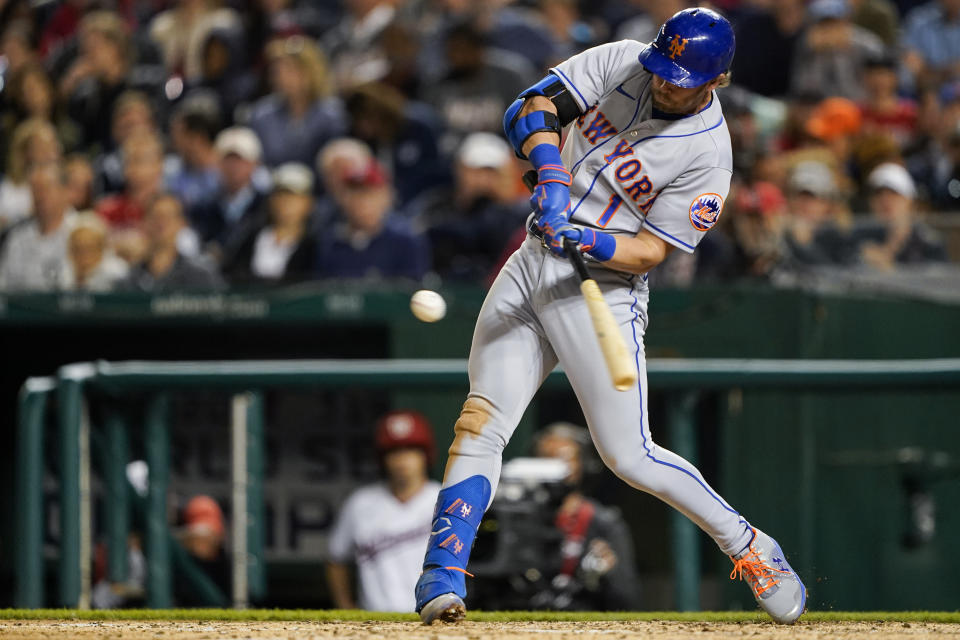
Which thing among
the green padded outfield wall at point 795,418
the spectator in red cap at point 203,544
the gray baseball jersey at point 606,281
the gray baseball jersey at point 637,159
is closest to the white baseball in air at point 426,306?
the gray baseball jersey at point 606,281

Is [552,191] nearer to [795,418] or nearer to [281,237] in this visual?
[795,418]

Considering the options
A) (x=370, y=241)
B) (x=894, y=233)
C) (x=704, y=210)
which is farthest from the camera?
(x=370, y=241)

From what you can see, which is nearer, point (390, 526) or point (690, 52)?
point (690, 52)

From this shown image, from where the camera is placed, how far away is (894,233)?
6984 mm

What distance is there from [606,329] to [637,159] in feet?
1.68

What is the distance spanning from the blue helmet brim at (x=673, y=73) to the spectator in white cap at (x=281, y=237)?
12.7 ft

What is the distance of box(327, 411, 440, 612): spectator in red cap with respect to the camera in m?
5.75

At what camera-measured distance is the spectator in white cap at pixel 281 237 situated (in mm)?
7582

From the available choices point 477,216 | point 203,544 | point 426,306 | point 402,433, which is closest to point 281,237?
point 477,216

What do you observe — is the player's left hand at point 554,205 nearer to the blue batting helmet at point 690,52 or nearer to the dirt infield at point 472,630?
the blue batting helmet at point 690,52

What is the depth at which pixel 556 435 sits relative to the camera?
604cm

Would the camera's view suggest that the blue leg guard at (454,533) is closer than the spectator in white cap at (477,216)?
Yes

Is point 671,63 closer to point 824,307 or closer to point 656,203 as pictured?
point 656,203

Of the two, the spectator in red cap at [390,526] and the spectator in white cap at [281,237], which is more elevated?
the spectator in white cap at [281,237]
